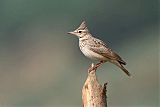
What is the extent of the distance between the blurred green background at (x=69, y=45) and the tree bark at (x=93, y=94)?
62.0ft

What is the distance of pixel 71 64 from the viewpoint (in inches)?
1742

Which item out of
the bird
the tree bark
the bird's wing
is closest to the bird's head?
the bird

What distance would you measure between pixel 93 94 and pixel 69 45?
38711 mm

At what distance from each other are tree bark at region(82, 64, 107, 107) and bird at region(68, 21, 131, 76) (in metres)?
2.35

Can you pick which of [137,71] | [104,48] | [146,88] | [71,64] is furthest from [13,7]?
[104,48]

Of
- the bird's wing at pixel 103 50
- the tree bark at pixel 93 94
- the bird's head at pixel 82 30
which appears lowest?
the tree bark at pixel 93 94

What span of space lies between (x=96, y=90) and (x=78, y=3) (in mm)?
43566

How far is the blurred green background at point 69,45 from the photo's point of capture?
33562mm

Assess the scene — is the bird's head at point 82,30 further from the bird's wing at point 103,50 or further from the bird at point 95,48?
the bird's wing at point 103,50

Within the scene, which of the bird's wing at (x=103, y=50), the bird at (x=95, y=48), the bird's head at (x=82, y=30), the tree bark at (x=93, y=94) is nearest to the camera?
the tree bark at (x=93, y=94)

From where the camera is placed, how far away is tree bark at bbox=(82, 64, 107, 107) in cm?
971

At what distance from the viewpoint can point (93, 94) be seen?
9836 millimetres

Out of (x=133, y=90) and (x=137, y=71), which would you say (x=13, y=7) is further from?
(x=133, y=90)

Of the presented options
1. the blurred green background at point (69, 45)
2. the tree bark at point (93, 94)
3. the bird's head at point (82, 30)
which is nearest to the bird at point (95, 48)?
the bird's head at point (82, 30)
